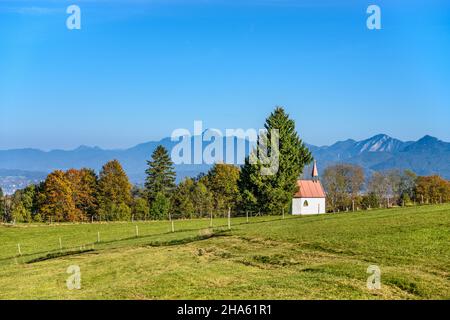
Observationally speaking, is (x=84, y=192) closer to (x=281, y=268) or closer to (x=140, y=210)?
(x=140, y=210)

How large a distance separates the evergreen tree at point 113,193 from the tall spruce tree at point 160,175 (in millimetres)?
7698

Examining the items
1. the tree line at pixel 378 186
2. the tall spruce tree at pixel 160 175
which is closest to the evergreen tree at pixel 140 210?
the tall spruce tree at pixel 160 175

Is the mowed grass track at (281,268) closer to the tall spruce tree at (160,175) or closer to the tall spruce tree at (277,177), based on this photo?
the tall spruce tree at (277,177)

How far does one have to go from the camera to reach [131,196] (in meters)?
130

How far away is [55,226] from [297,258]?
7019 cm

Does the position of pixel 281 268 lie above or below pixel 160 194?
below

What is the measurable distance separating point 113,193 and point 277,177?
5039 centimetres

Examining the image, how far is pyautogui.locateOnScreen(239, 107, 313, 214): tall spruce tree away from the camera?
88312mm

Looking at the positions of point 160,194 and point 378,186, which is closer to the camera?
point 160,194

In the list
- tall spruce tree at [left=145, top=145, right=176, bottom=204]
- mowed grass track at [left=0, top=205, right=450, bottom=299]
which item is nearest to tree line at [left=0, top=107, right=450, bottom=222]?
tall spruce tree at [left=145, top=145, right=176, bottom=204]

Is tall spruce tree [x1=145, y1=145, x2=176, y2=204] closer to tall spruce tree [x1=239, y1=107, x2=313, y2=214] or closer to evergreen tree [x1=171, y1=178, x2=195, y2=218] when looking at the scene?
evergreen tree [x1=171, y1=178, x2=195, y2=218]

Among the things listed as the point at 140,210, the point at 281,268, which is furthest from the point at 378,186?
the point at 281,268

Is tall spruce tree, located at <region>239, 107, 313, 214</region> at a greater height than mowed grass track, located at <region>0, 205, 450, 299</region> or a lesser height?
greater
